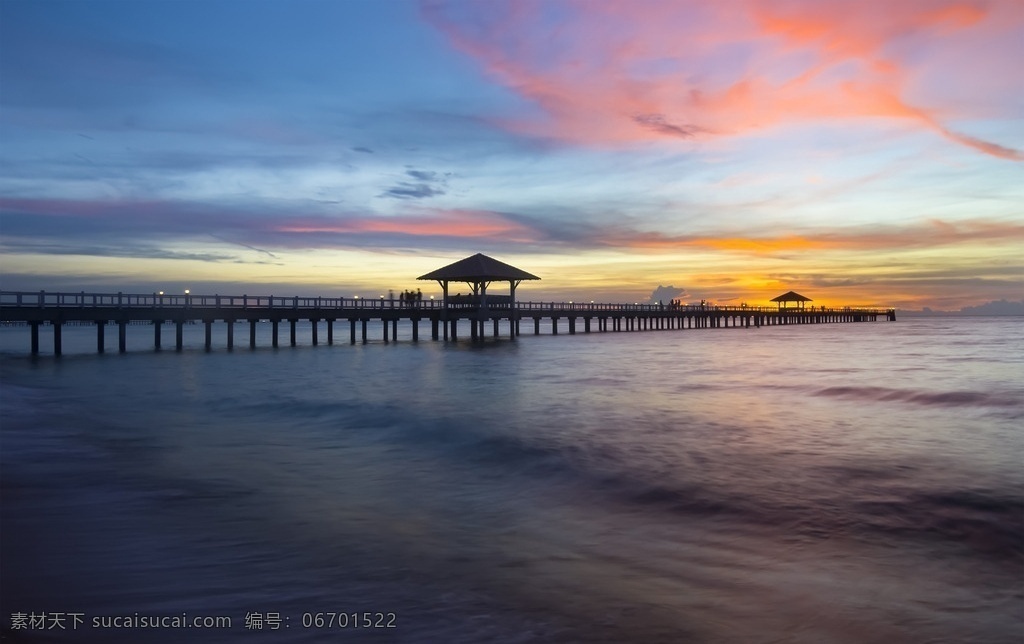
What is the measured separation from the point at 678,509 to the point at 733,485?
1.37m

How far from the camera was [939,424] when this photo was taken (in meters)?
14.1

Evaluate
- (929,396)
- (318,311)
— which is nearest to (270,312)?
(318,311)

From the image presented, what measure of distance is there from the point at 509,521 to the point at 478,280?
3519cm

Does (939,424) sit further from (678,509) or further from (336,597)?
(336,597)

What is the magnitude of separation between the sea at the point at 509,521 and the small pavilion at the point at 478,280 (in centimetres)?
2387

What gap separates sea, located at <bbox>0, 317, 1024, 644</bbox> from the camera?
4.61m

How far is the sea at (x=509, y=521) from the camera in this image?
461 cm

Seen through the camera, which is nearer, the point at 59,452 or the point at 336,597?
the point at 336,597

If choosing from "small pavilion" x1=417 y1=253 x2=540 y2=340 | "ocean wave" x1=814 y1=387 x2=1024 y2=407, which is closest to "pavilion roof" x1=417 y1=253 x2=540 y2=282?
"small pavilion" x1=417 y1=253 x2=540 y2=340

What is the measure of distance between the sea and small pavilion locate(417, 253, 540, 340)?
78.3ft

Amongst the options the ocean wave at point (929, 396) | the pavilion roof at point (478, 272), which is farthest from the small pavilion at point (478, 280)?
the ocean wave at point (929, 396)

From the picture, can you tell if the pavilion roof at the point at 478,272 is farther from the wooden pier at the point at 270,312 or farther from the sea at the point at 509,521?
the sea at the point at 509,521

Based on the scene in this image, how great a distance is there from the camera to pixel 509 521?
7.21 m

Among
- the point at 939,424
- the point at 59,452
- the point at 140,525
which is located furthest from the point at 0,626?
the point at 939,424
